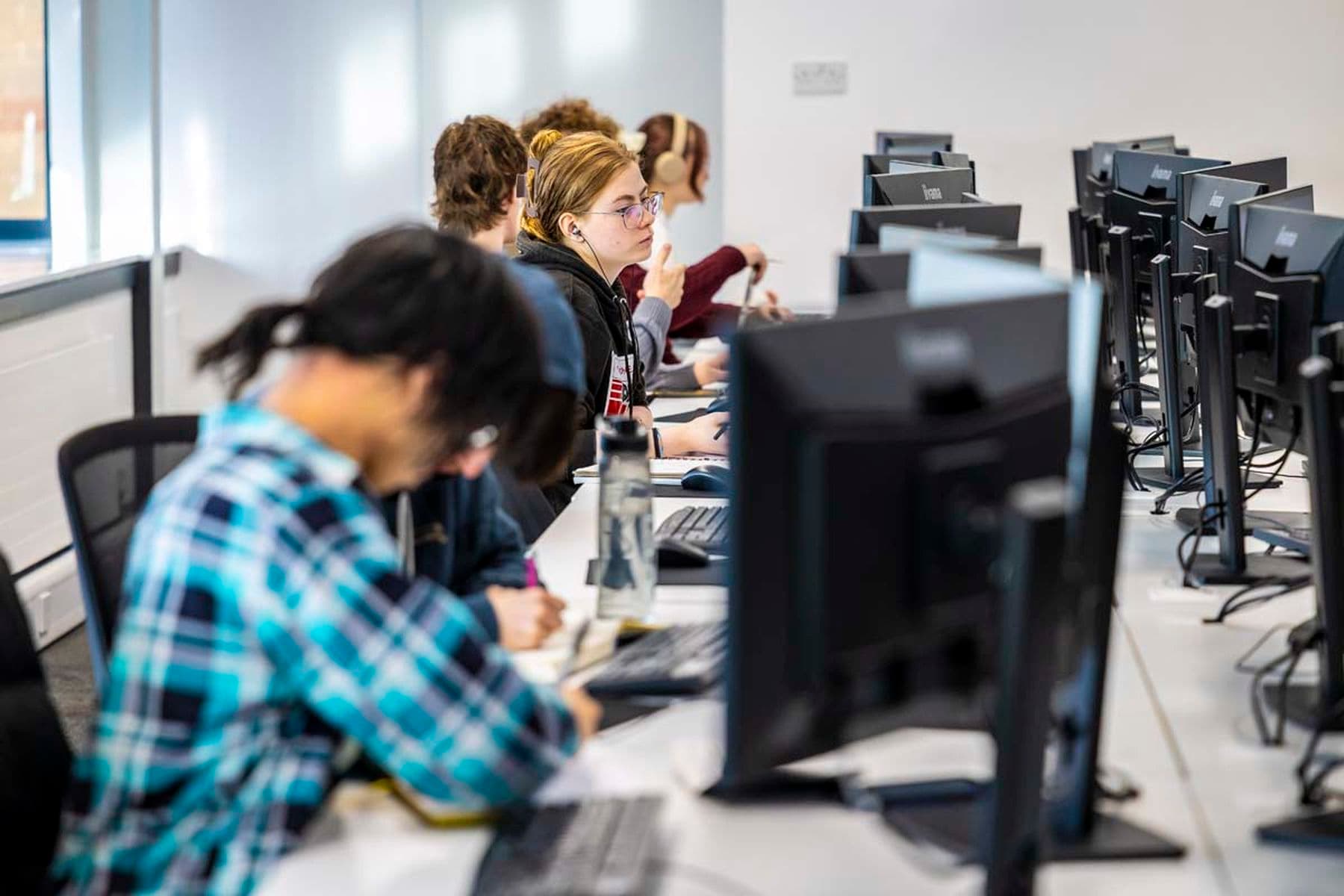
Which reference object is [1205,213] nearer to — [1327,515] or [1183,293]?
[1183,293]

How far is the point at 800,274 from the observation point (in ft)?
20.7

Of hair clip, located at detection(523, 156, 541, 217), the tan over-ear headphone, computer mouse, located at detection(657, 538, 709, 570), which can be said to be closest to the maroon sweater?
the tan over-ear headphone

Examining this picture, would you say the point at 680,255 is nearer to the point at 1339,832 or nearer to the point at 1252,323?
the point at 1252,323

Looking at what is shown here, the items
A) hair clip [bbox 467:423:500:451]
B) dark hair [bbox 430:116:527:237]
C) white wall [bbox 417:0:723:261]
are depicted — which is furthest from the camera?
white wall [bbox 417:0:723:261]

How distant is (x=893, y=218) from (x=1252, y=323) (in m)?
0.59

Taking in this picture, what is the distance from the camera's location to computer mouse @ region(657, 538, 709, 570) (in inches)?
85.4

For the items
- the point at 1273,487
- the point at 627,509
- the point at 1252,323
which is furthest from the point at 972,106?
the point at 627,509

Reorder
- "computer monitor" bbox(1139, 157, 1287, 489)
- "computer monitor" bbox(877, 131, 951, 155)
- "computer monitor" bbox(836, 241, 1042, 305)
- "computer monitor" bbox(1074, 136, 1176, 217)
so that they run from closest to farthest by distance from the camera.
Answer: "computer monitor" bbox(836, 241, 1042, 305)
"computer monitor" bbox(1139, 157, 1287, 489)
"computer monitor" bbox(1074, 136, 1176, 217)
"computer monitor" bbox(877, 131, 951, 155)

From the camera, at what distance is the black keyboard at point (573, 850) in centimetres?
119

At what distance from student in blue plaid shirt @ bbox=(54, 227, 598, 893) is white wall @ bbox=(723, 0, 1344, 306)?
4938 millimetres

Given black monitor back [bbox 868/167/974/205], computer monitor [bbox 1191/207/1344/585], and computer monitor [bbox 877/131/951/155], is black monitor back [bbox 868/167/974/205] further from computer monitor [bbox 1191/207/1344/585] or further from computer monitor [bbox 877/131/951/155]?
computer monitor [bbox 877/131/951/155]

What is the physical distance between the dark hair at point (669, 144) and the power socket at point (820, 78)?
1.41 m

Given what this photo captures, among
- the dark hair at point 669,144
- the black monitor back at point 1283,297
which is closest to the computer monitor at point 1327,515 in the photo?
the black monitor back at point 1283,297

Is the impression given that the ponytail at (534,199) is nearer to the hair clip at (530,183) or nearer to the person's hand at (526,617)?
the hair clip at (530,183)
